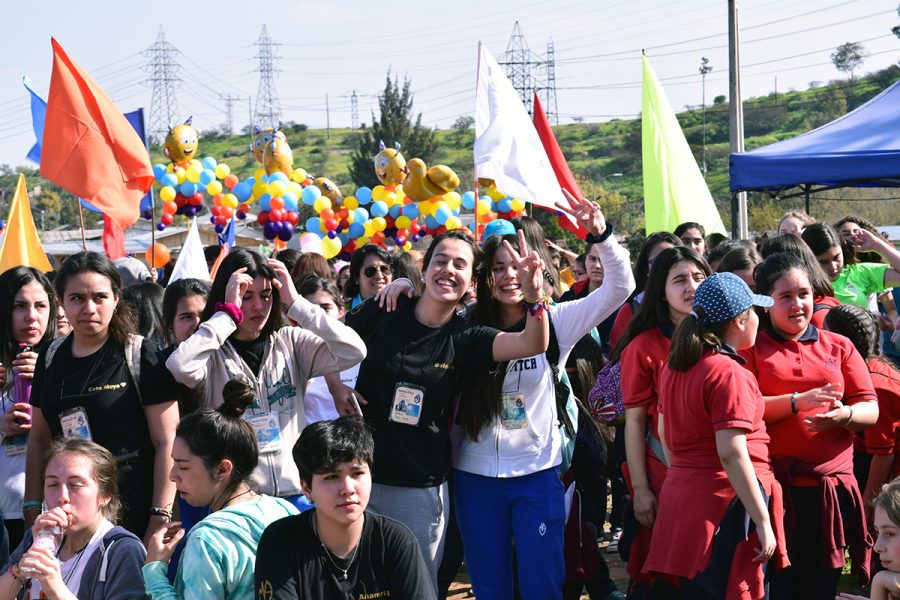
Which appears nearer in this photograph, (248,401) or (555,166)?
(248,401)

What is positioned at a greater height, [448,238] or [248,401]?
[448,238]

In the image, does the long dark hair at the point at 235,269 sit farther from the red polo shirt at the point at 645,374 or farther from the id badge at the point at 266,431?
the red polo shirt at the point at 645,374

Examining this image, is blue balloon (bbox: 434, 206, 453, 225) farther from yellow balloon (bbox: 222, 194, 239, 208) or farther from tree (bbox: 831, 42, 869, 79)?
tree (bbox: 831, 42, 869, 79)

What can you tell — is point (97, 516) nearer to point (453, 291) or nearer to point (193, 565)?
point (193, 565)

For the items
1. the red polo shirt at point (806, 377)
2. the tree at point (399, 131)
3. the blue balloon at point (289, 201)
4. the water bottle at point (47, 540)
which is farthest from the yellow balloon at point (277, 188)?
the tree at point (399, 131)

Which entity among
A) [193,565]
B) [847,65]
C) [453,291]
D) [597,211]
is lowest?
[193,565]

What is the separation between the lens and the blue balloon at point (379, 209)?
61.6 feet

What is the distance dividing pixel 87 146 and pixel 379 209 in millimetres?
11319

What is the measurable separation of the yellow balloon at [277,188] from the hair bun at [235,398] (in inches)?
586

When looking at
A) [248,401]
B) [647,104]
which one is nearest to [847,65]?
[647,104]

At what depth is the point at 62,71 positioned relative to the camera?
765cm

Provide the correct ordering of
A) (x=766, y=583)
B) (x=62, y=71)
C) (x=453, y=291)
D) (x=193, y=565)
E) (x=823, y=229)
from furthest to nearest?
(x=62, y=71) → (x=823, y=229) → (x=453, y=291) → (x=766, y=583) → (x=193, y=565)

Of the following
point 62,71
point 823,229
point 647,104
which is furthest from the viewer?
point 647,104

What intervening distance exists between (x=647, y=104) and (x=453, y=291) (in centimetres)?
547
